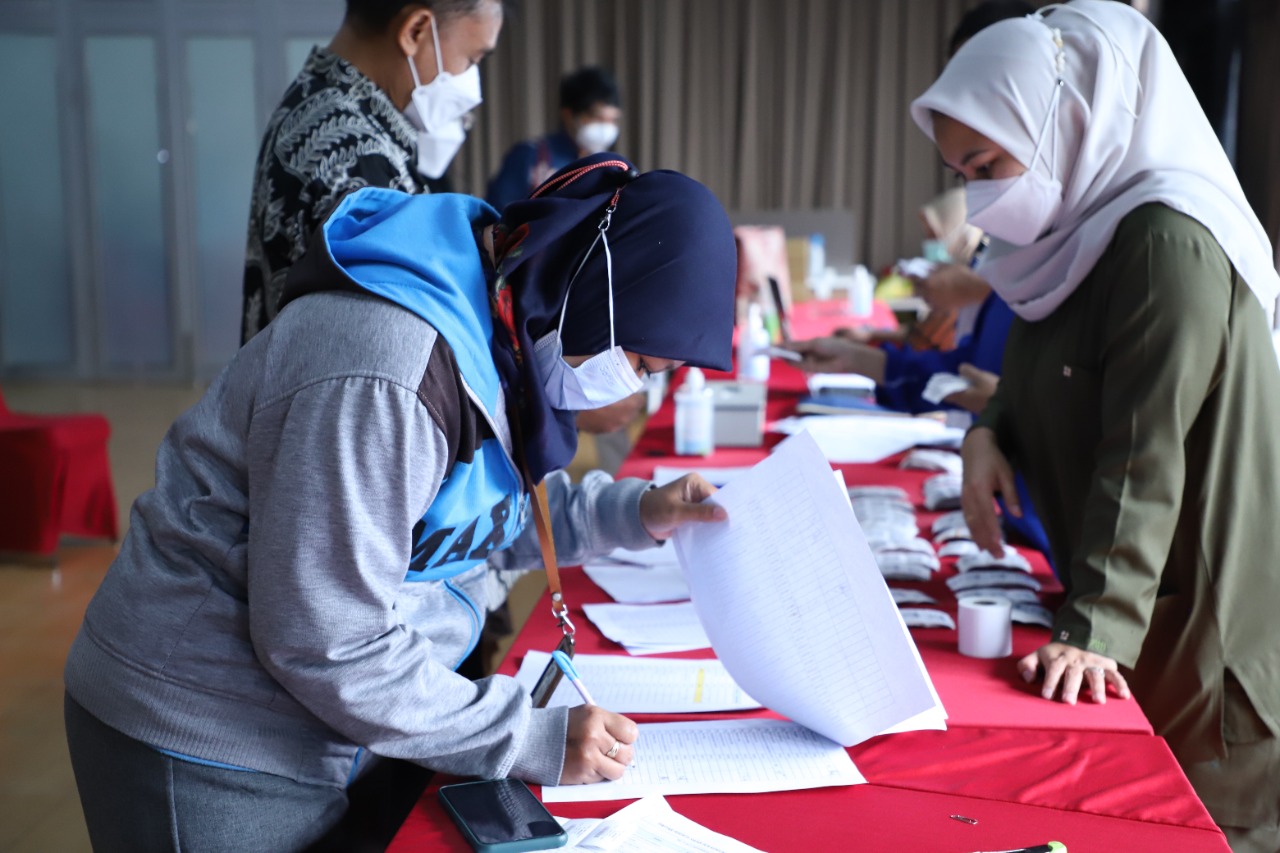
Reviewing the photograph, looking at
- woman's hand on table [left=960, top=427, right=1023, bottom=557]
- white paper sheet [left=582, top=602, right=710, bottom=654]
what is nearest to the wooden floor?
white paper sheet [left=582, top=602, right=710, bottom=654]

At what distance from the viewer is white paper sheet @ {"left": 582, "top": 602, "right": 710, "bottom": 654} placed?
1.43 meters

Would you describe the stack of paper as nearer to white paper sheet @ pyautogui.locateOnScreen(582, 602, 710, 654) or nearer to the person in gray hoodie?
white paper sheet @ pyautogui.locateOnScreen(582, 602, 710, 654)

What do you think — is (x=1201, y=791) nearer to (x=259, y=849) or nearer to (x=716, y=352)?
(x=716, y=352)

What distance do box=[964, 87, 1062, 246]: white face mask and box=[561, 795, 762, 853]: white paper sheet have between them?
98cm

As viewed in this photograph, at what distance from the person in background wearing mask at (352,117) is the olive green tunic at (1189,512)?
43.1 inches

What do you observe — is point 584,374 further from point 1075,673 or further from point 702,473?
point 702,473

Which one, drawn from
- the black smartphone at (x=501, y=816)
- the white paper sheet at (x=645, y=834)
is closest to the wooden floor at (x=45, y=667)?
the black smartphone at (x=501, y=816)

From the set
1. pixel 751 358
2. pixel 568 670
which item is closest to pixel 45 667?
pixel 751 358

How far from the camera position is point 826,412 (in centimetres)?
292

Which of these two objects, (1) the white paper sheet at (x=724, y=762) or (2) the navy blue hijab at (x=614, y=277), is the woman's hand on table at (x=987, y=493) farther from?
(2) the navy blue hijab at (x=614, y=277)

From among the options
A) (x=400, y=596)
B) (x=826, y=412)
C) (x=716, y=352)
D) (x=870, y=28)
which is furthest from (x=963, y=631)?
(x=870, y=28)

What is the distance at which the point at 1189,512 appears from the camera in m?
1.37

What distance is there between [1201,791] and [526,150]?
382cm

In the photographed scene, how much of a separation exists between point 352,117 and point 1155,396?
48.8 inches
